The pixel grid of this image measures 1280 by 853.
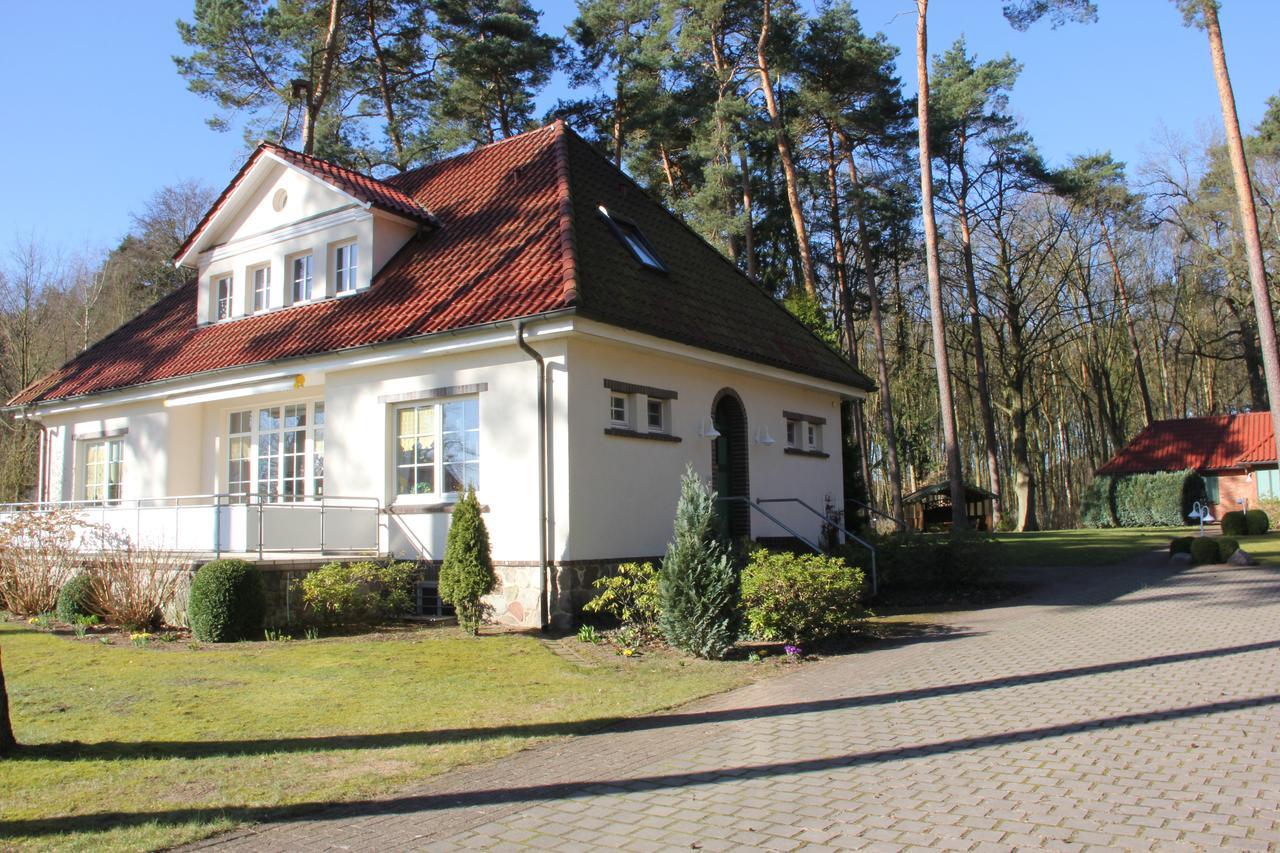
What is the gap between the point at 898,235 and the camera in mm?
35094

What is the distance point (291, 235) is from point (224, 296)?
2.85 metres

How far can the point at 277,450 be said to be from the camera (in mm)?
17219

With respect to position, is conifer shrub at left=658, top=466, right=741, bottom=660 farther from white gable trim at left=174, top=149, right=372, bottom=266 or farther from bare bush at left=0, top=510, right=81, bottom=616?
bare bush at left=0, top=510, right=81, bottom=616

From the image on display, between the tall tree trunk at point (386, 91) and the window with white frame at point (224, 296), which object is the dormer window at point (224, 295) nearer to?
the window with white frame at point (224, 296)

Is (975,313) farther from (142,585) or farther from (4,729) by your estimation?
(4,729)

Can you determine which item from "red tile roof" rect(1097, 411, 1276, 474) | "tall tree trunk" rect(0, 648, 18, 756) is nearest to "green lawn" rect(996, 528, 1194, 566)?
"red tile roof" rect(1097, 411, 1276, 474)

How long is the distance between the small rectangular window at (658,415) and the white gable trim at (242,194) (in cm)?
584

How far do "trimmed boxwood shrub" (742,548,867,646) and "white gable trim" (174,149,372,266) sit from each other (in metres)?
9.44

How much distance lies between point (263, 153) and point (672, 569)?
11675 mm

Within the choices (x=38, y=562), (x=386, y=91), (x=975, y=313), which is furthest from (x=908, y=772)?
(x=975, y=313)

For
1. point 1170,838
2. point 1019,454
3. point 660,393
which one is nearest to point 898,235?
point 1019,454

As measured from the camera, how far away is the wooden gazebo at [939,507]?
4200cm

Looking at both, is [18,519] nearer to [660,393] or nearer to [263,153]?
[263,153]

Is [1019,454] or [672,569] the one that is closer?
[672,569]
